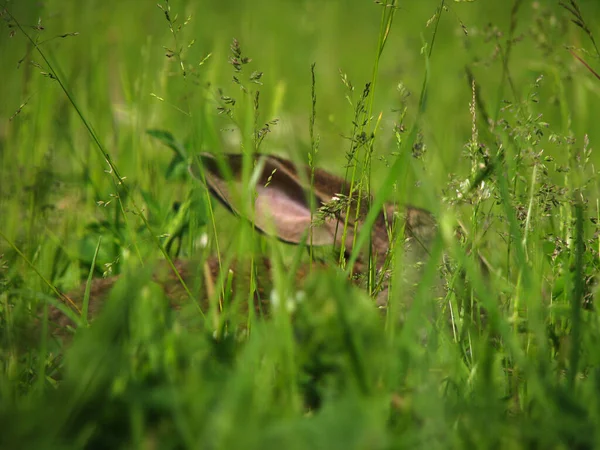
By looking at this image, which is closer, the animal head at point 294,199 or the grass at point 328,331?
the grass at point 328,331

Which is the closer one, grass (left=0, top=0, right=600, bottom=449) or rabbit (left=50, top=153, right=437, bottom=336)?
grass (left=0, top=0, right=600, bottom=449)

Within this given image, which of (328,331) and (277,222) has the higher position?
(328,331)

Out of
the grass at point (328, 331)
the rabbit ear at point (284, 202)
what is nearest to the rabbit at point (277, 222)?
the rabbit ear at point (284, 202)

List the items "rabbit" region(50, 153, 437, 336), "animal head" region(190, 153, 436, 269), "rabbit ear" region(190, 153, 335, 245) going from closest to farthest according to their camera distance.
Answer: "rabbit" region(50, 153, 437, 336), "animal head" region(190, 153, 436, 269), "rabbit ear" region(190, 153, 335, 245)

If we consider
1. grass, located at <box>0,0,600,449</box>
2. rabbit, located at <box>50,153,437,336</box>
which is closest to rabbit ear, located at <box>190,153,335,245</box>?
rabbit, located at <box>50,153,437,336</box>

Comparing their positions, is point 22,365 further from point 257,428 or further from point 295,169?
point 295,169

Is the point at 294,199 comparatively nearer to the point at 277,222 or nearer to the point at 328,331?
the point at 277,222

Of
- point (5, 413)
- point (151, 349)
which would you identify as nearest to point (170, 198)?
point (151, 349)

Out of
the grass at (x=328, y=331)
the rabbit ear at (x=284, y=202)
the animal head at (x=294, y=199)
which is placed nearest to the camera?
the grass at (x=328, y=331)

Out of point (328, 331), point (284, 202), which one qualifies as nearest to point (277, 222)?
point (284, 202)

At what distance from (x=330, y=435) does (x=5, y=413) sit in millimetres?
542

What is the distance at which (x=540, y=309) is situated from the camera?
1.89m

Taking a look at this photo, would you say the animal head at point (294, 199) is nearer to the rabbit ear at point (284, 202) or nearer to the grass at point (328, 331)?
the rabbit ear at point (284, 202)

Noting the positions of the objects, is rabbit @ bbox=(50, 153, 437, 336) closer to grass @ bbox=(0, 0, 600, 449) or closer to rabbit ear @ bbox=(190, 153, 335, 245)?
rabbit ear @ bbox=(190, 153, 335, 245)
